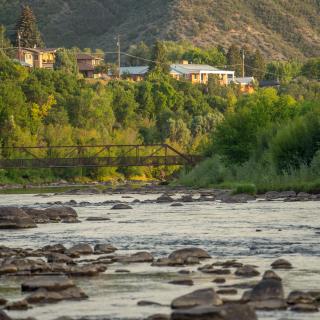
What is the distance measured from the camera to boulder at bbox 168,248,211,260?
3151cm

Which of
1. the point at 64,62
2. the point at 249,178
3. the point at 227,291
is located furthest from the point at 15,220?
the point at 64,62

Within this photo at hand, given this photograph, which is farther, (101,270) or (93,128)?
(93,128)

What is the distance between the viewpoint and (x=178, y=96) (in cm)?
Answer: 17275

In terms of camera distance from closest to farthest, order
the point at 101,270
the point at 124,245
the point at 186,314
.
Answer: the point at 186,314
the point at 101,270
the point at 124,245

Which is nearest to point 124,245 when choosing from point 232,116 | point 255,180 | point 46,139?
point 255,180

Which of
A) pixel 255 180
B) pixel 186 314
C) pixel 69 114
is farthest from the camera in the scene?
pixel 69 114

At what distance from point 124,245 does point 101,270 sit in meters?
6.99

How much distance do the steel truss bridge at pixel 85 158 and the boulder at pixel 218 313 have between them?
83.4 meters

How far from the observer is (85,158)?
11206cm

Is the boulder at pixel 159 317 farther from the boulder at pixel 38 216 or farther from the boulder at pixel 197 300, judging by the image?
the boulder at pixel 38 216

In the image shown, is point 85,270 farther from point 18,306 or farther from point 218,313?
point 218,313

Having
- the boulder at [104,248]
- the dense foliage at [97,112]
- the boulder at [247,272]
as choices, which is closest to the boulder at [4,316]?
the boulder at [247,272]

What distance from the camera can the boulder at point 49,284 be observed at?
26109 mm

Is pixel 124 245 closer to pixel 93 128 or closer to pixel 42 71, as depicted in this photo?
pixel 93 128
